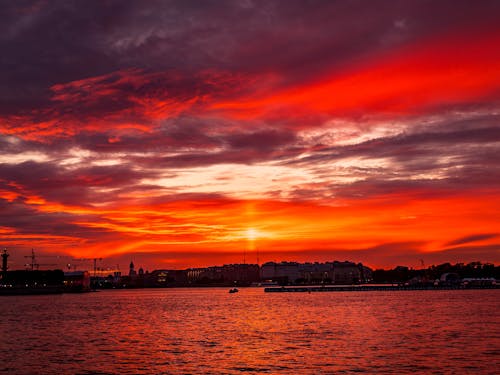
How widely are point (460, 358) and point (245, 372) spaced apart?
21.0 metres

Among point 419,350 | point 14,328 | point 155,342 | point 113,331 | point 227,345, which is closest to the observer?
point 419,350

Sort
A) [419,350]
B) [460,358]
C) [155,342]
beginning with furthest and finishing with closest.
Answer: [155,342] → [419,350] → [460,358]

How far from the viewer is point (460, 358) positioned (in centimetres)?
5769

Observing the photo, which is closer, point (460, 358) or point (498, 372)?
point (498, 372)

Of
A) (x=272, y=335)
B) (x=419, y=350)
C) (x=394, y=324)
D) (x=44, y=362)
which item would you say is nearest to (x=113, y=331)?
(x=272, y=335)

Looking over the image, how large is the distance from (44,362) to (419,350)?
38130mm

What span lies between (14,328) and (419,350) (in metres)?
69.6

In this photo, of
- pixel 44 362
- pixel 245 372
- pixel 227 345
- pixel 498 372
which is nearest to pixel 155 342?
pixel 227 345

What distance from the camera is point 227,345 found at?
71812 mm

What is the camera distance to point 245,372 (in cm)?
5178

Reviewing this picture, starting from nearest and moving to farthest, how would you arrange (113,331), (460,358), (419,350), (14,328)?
1. (460,358)
2. (419,350)
3. (113,331)
4. (14,328)

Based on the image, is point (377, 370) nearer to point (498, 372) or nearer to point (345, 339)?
point (498, 372)

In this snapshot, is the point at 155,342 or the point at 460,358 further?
the point at 155,342

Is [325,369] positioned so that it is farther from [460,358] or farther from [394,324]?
[394,324]
